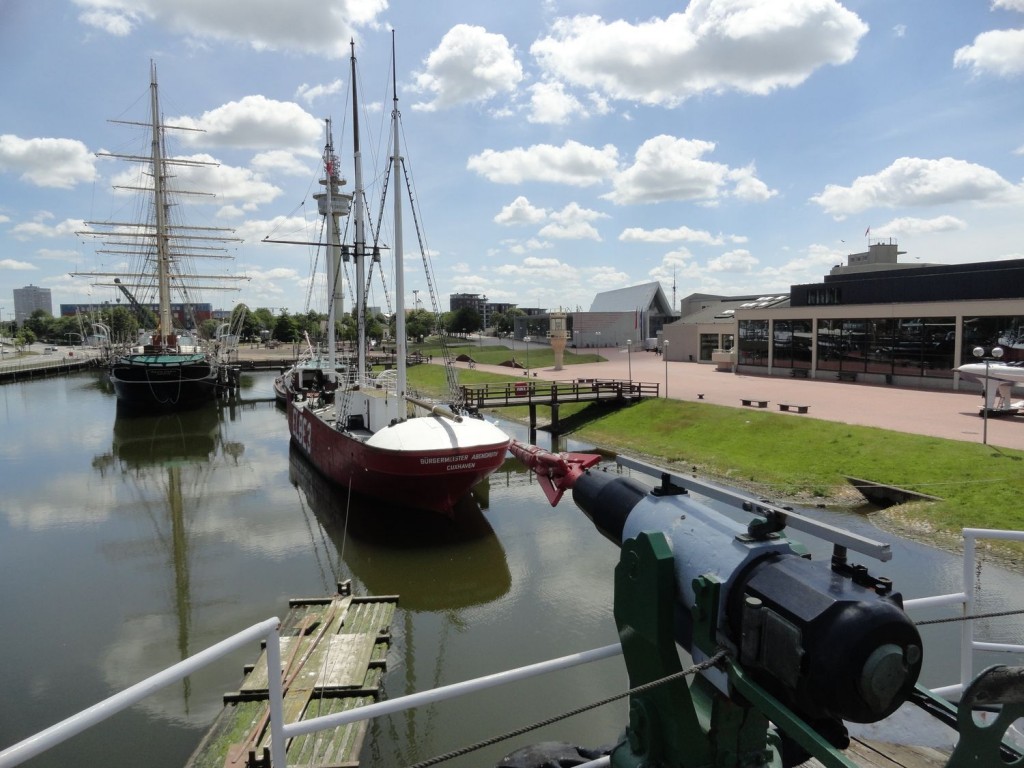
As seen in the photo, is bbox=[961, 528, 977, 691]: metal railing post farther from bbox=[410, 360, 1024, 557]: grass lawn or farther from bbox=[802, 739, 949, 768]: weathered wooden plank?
bbox=[410, 360, 1024, 557]: grass lawn

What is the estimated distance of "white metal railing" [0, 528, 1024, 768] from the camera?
7.23 feet

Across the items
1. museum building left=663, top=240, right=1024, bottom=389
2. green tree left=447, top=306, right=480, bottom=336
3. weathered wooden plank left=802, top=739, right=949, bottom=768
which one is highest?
green tree left=447, top=306, right=480, bottom=336

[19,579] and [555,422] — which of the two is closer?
[19,579]

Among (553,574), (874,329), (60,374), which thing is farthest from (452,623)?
(60,374)

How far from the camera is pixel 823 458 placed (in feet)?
74.9

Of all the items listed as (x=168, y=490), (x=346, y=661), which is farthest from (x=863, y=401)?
(x=168, y=490)

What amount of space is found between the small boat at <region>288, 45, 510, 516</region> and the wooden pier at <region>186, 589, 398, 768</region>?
522cm

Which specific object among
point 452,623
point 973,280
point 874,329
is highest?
point 973,280

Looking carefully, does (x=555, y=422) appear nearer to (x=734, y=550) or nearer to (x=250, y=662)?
(x=250, y=662)

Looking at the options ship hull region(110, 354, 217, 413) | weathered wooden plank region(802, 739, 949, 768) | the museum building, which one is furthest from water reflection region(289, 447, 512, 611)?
ship hull region(110, 354, 217, 413)

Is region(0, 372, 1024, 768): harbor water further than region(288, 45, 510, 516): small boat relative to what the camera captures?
No

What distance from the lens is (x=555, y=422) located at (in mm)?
35469

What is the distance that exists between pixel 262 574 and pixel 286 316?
5117 inches

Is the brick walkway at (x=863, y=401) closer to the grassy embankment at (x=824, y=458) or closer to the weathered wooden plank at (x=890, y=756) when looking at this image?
the grassy embankment at (x=824, y=458)
